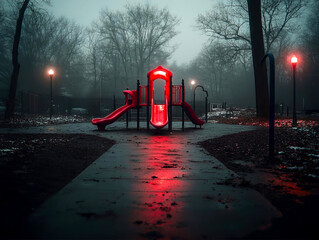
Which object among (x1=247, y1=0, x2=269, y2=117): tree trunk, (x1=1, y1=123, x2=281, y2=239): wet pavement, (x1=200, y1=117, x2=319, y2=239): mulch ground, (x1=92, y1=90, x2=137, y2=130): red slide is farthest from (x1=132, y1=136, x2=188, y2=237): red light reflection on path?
(x1=247, y1=0, x2=269, y2=117): tree trunk

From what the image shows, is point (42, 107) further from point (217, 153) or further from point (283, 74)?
point (283, 74)

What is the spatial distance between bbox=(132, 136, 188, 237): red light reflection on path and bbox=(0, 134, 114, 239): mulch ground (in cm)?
99

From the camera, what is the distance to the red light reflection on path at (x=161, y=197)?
2.29 metres

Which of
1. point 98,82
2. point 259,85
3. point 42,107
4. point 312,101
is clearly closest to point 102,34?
point 98,82

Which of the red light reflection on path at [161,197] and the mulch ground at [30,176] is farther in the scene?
the mulch ground at [30,176]

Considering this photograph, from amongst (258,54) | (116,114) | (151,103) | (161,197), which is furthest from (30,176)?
(258,54)

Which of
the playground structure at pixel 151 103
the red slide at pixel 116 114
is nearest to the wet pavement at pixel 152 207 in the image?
the red slide at pixel 116 114

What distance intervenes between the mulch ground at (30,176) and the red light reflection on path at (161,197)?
3.24 ft

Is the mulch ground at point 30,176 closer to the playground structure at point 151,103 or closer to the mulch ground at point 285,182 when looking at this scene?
the mulch ground at point 285,182

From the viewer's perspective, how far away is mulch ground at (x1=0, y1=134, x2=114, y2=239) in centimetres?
250

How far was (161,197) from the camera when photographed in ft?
9.93

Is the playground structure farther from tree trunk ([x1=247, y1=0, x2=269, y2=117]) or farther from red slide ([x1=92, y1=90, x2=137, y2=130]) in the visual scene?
tree trunk ([x1=247, y1=0, x2=269, y2=117])

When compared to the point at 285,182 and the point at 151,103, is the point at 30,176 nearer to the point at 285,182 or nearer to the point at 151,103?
the point at 285,182

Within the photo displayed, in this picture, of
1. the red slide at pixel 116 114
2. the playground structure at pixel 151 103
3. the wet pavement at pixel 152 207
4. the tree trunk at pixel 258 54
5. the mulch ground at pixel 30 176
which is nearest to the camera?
the wet pavement at pixel 152 207
